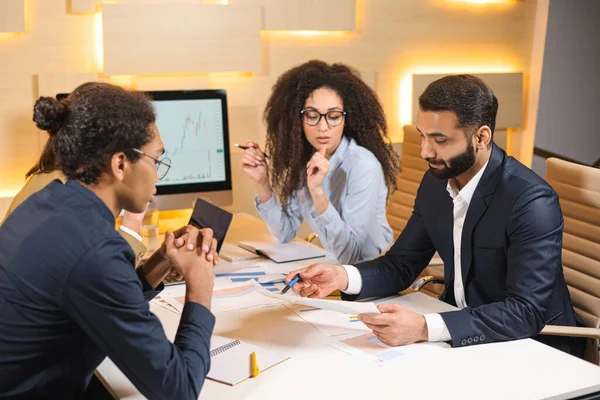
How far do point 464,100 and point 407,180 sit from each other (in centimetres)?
163

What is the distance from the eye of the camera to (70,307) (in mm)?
1475

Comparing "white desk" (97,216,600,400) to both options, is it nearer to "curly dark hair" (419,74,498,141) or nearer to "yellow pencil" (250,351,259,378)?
"yellow pencil" (250,351,259,378)

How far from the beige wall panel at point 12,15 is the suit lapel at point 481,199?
2.07 meters

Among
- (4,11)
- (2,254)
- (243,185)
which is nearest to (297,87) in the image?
(243,185)

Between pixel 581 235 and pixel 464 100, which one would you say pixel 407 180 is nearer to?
pixel 581 235

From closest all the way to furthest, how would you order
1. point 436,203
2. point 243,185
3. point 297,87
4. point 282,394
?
point 282,394
point 436,203
point 297,87
point 243,185

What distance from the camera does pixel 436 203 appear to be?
8.09ft

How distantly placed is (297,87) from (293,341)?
54.9 inches

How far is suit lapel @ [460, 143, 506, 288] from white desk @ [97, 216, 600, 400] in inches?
15.1

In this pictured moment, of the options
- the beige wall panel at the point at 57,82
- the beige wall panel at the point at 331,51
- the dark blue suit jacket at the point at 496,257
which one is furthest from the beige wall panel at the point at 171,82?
the dark blue suit jacket at the point at 496,257

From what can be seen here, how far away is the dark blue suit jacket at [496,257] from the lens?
204cm

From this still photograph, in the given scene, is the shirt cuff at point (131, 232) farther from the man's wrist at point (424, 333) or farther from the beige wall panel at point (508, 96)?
the beige wall panel at point (508, 96)

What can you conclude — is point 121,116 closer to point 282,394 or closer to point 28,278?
point 28,278

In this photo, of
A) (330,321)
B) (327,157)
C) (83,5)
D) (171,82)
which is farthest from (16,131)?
(330,321)
